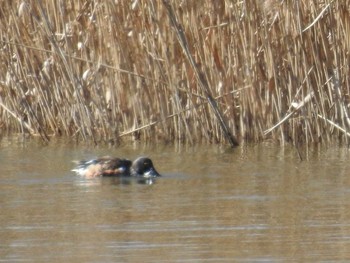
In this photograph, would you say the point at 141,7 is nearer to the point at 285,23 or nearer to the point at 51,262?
the point at 285,23

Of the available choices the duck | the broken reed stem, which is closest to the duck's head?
the duck

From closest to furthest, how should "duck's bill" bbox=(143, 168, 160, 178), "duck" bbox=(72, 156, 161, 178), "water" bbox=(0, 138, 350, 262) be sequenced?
"water" bbox=(0, 138, 350, 262) → "duck's bill" bbox=(143, 168, 160, 178) → "duck" bbox=(72, 156, 161, 178)

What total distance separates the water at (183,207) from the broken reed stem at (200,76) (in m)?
0.22

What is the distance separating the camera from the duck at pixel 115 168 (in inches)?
372

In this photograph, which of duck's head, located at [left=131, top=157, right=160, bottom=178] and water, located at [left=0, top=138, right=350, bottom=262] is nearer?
water, located at [left=0, top=138, right=350, bottom=262]

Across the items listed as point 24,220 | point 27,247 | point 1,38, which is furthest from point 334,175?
point 1,38

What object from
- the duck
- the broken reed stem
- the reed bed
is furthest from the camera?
the broken reed stem

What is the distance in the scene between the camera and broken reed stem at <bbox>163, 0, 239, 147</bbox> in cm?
1047

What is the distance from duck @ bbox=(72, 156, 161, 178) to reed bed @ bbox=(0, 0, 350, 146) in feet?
4.60

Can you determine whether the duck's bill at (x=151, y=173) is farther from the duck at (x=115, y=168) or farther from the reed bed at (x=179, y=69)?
the reed bed at (x=179, y=69)

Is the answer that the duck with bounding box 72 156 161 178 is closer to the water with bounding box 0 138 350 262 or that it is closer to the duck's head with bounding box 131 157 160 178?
the duck's head with bounding box 131 157 160 178

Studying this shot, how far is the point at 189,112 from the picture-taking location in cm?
1111

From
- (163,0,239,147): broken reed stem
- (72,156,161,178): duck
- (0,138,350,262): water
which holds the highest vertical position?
(163,0,239,147): broken reed stem

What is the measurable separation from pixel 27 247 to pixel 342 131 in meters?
4.79
